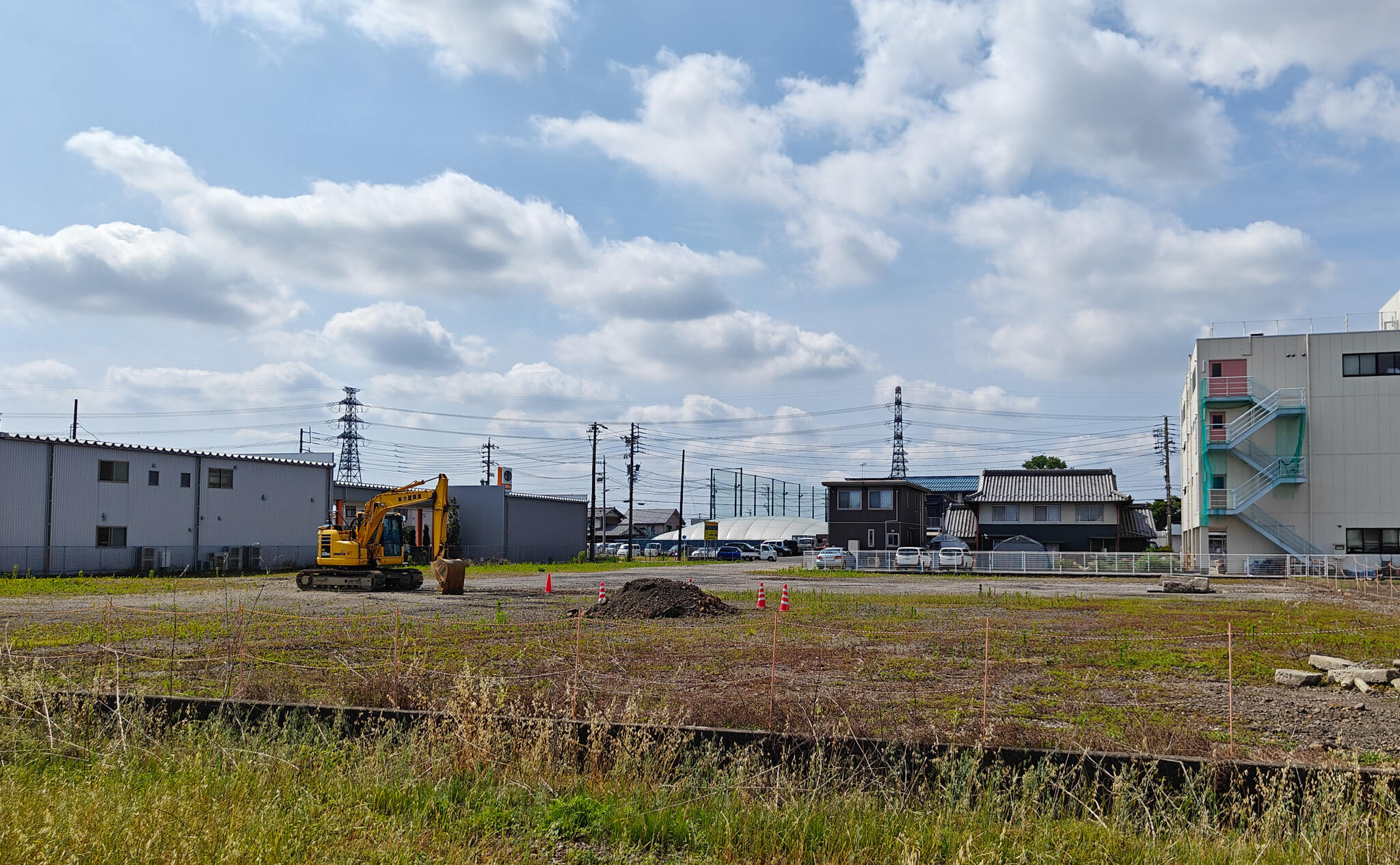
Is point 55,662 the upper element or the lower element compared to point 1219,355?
lower

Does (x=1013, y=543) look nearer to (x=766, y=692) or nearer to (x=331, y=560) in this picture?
(x=331, y=560)

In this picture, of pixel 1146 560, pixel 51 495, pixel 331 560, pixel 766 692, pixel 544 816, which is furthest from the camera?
pixel 1146 560

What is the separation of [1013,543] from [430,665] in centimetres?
5072

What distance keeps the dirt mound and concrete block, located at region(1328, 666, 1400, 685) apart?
1390 centimetres

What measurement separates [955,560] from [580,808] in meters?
47.2

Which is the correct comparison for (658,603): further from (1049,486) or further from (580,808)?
(1049,486)

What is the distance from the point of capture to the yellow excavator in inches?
1259

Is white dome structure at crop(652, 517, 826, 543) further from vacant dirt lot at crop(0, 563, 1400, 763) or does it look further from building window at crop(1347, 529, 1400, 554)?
vacant dirt lot at crop(0, 563, 1400, 763)

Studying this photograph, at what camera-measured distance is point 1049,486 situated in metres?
64.3

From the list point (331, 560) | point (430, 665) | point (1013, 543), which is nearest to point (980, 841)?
point (430, 665)

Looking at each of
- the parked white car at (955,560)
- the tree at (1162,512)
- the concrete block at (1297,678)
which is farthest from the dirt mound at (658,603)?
Result: the tree at (1162,512)

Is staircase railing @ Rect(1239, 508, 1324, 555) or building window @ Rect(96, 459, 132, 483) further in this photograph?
staircase railing @ Rect(1239, 508, 1324, 555)

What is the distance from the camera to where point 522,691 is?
1065cm

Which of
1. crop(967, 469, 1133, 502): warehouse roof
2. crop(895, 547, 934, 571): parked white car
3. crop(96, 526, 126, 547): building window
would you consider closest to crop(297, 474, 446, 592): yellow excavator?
crop(96, 526, 126, 547): building window
